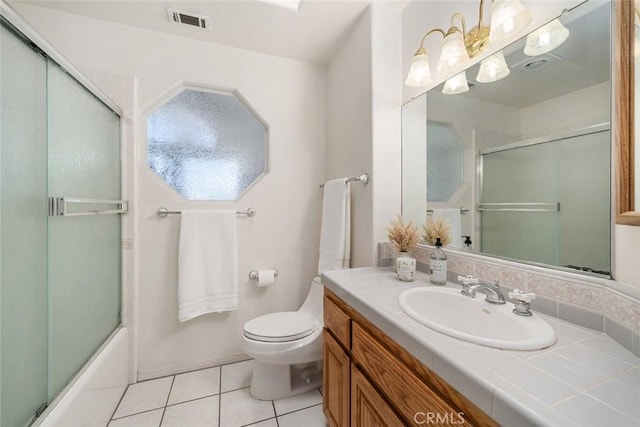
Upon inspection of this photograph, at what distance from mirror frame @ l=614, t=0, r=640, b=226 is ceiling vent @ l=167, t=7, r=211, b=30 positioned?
1.91 m

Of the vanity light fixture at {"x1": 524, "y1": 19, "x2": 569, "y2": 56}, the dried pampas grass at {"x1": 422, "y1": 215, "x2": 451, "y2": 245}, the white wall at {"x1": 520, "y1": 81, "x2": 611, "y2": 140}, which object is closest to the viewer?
the white wall at {"x1": 520, "y1": 81, "x2": 611, "y2": 140}

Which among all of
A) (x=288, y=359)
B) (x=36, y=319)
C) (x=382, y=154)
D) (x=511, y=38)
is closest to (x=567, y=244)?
(x=511, y=38)

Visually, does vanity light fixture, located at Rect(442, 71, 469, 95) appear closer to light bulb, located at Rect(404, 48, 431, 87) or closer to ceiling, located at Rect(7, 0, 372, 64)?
light bulb, located at Rect(404, 48, 431, 87)

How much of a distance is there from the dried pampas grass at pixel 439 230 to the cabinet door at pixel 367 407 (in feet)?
2.32

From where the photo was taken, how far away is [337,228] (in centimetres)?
171

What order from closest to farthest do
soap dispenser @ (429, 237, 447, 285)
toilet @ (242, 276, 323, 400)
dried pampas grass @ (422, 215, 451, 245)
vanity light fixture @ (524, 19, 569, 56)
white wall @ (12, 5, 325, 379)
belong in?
vanity light fixture @ (524, 19, 569, 56), soap dispenser @ (429, 237, 447, 285), dried pampas grass @ (422, 215, 451, 245), toilet @ (242, 276, 323, 400), white wall @ (12, 5, 325, 379)

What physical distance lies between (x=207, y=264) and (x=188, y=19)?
1.58m

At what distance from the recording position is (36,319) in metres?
0.94

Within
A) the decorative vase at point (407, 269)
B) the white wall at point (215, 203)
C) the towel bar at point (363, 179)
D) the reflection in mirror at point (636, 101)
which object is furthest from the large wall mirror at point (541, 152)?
the white wall at point (215, 203)

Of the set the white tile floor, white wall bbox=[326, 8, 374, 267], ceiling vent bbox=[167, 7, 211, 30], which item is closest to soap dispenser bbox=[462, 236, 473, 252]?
white wall bbox=[326, 8, 374, 267]

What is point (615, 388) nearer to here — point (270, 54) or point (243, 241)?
point (243, 241)

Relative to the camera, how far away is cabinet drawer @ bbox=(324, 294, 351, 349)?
3.47ft

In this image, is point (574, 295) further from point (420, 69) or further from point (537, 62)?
point (420, 69)

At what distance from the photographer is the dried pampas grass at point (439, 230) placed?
125cm
